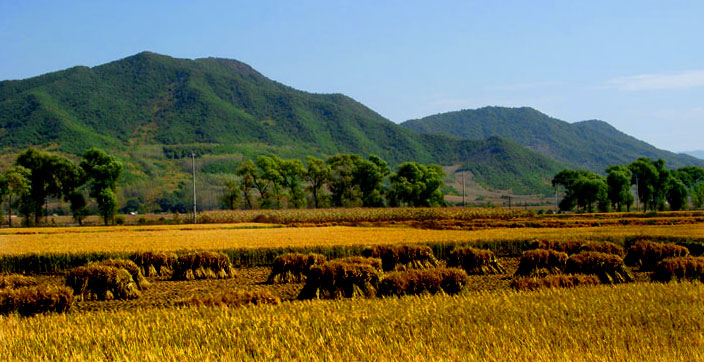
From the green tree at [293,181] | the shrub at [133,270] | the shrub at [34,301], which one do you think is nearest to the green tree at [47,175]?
the green tree at [293,181]

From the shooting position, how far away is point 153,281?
2159 centimetres

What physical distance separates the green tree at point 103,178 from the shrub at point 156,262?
167ft

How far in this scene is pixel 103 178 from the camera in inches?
2849

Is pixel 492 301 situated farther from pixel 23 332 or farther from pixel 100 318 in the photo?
pixel 23 332

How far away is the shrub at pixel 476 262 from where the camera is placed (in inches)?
870

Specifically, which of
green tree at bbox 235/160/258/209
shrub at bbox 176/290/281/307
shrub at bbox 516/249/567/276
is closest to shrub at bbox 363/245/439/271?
shrub at bbox 516/249/567/276

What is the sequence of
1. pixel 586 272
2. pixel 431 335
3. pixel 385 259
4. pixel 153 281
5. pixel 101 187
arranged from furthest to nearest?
pixel 101 187, pixel 385 259, pixel 153 281, pixel 586 272, pixel 431 335

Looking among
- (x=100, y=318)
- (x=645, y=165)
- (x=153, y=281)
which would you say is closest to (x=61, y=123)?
(x=645, y=165)

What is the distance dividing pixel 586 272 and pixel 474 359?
36.9ft

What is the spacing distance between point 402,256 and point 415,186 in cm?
6721

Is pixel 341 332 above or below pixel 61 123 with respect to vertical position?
below

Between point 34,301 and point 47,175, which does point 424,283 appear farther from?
point 47,175

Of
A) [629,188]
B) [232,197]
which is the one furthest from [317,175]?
[629,188]

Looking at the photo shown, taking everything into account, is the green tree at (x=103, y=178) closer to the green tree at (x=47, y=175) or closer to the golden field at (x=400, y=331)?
the green tree at (x=47, y=175)
